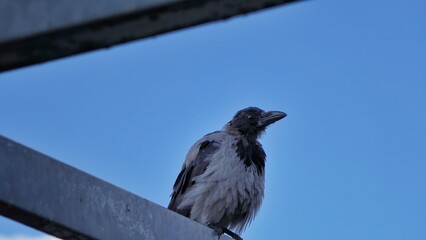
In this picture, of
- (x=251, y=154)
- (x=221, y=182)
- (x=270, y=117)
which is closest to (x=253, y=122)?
(x=270, y=117)

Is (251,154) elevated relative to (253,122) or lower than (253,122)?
lower

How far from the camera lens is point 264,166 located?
350 inches

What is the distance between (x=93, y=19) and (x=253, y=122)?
6.94 m

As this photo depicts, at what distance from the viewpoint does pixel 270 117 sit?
9.60 metres

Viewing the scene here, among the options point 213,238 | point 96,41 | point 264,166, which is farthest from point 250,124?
point 96,41

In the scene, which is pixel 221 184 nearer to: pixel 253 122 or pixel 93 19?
pixel 253 122

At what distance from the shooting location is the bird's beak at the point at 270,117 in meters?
9.54

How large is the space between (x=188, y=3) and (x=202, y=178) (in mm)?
5806

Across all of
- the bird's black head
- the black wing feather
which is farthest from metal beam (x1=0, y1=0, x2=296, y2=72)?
the bird's black head

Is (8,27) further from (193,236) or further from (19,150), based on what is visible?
(193,236)

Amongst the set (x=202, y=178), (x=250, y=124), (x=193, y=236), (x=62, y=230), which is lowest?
(x=62, y=230)

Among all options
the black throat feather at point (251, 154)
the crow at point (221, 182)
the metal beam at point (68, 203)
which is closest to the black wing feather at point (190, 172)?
the crow at point (221, 182)

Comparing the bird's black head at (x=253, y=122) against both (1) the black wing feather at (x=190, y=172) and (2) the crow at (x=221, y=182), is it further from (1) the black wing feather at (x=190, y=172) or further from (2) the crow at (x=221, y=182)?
(1) the black wing feather at (x=190, y=172)

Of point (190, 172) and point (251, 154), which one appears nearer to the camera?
point (190, 172)
